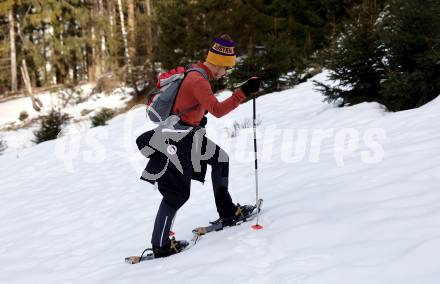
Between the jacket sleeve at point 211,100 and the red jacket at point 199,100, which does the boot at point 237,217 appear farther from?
the jacket sleeve at point 211,100

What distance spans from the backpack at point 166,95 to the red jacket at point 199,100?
0.15ft

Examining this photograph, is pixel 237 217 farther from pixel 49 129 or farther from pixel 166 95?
pixel 49 129

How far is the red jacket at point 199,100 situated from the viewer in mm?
3484

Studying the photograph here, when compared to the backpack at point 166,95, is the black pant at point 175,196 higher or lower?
lower

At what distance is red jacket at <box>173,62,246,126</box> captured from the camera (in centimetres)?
348

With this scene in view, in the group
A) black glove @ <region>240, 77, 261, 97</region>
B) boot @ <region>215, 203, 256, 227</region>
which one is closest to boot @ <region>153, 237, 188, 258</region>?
boot @ <region>215, 203, 256, 227</region>

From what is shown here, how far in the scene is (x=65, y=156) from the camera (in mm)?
10602

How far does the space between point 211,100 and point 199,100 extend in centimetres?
11

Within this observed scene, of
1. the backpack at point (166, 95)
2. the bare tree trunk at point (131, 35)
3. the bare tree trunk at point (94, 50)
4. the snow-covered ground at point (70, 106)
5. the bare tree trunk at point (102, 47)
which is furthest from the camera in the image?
the bare tree trunk at point (94, 50)

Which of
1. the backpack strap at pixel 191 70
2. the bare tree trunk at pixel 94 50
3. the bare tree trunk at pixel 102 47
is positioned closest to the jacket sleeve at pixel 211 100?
the backpack strap at pixel 191 70

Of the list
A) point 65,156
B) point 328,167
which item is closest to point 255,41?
point 65,156

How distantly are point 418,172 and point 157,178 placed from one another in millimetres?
2448

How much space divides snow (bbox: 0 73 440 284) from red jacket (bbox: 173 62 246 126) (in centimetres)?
115

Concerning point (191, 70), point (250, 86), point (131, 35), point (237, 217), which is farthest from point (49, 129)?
point (131, 35)
